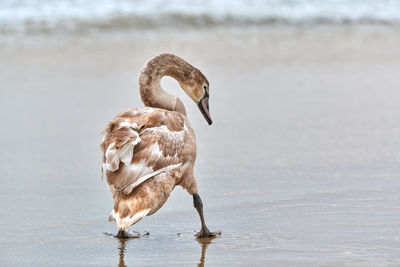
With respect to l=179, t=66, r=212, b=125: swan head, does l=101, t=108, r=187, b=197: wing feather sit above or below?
below

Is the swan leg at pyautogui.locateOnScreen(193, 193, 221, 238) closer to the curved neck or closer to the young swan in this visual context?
the young swan

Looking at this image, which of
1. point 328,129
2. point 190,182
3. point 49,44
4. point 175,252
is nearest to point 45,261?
point 175,252

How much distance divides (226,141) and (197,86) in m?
1.64

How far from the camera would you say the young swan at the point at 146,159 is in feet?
13.5

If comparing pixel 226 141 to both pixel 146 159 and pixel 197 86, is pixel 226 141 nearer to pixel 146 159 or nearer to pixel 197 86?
pixel 197 86

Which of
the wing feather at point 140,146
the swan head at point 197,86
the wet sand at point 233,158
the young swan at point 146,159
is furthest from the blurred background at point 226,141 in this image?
the swan head at point 197,86

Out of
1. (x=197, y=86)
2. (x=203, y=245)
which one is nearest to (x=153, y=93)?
(x=197, y=86)

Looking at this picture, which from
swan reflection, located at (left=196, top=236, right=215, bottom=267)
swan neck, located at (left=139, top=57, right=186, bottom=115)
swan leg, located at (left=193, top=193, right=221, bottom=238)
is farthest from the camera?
swan neck, located at (left=139, top=57, right=186, bottom=115)

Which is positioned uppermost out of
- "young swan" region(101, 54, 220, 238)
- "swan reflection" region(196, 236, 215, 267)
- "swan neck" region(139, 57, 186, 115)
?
"swan neck" region(139, 57, 186, 115)

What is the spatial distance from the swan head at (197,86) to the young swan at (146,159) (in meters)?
0.22

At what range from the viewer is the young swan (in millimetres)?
4125

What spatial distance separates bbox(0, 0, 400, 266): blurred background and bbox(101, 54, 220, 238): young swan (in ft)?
0.95

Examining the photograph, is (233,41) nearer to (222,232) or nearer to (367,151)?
(367,151)

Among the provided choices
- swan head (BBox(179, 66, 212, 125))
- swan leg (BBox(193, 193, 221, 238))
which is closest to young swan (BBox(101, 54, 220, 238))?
swan leg (BBox(193, 193, 221, 238))
